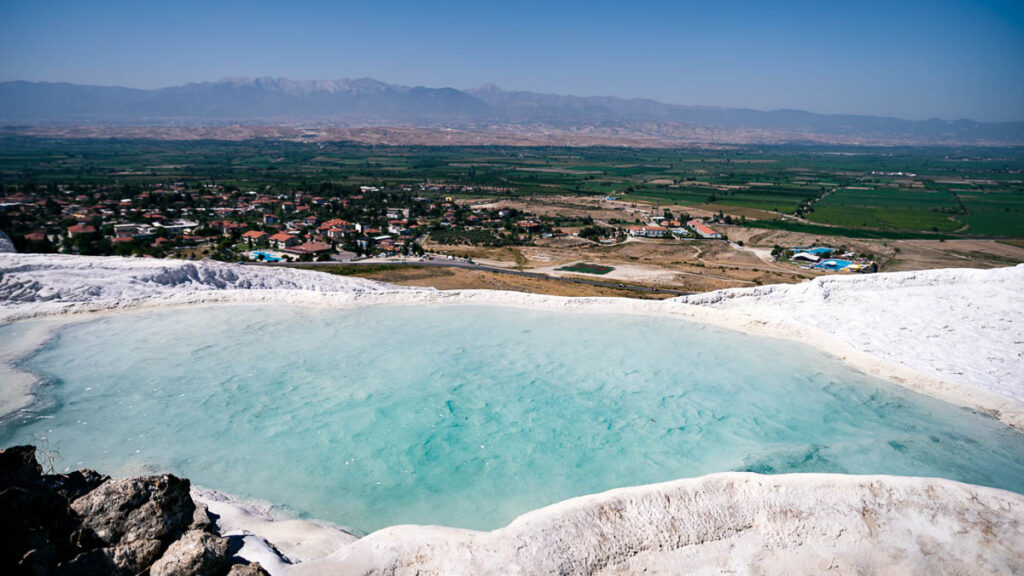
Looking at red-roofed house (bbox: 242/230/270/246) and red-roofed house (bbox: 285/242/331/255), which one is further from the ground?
red-roofed house (bbox: 242/230/270/246)

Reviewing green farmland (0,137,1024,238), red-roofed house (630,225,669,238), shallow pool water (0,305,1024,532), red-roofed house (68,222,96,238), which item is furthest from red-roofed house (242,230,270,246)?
red-roofed house (630,225,669,238)

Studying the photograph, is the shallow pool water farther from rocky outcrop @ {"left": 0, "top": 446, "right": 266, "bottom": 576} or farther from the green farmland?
the green farmland

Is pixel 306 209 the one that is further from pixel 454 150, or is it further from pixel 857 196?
pixel 454 150

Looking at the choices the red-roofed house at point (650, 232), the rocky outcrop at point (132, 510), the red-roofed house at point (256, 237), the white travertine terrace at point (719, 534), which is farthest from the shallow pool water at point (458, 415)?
the red-roofed house at point (650, 232)

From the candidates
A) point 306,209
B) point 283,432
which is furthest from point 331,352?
point 306,209

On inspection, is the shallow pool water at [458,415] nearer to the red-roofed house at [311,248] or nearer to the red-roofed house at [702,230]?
the red-roofed house at [311,248]

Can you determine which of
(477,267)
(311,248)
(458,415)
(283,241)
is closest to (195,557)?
(458,415)
